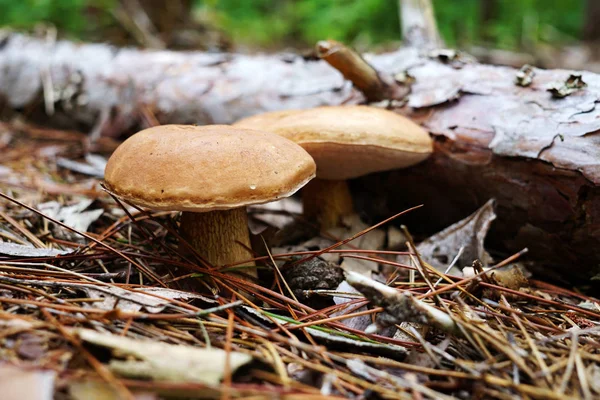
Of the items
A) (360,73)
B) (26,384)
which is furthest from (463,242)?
(26,384)

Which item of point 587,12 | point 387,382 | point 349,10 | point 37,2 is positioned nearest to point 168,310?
point 387,382

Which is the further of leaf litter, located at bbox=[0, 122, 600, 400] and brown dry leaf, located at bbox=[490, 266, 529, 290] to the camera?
brown dry leaf, located at bbox=[490, 266, 529, 290]

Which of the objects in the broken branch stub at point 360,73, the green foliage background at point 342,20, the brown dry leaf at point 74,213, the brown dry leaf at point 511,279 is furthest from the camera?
the green foliage background at point 342,20

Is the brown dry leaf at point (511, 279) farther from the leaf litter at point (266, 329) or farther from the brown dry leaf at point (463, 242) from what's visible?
the brown dry leaf at point (463, 242)

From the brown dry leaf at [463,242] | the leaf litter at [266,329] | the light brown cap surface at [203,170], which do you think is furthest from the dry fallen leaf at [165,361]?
the brown dry leaf at [463,242]

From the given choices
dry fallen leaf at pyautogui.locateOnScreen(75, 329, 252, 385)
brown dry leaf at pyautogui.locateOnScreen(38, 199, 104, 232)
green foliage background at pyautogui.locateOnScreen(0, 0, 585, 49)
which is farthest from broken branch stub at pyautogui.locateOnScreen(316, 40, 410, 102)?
green foliage background at pyautogui.locateOnScreen(0, 0, 585, 49)

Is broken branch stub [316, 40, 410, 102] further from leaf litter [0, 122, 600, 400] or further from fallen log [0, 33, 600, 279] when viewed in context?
leaf litter [0, 122, 600, 400]

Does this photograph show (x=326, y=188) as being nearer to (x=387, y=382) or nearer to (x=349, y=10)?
(x=387, y=382)
